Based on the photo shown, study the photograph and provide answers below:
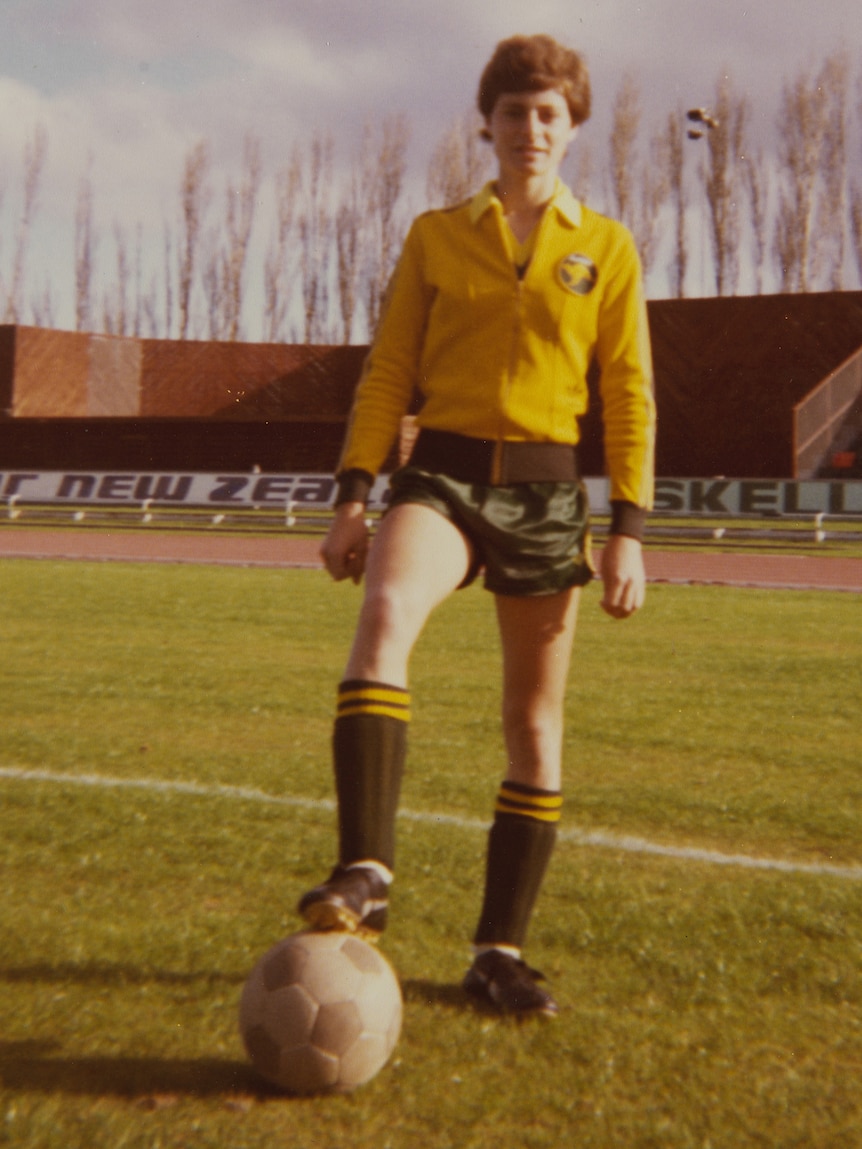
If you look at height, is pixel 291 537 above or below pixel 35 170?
below

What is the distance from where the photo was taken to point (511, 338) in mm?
3092

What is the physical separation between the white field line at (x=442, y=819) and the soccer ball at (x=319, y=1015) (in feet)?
6.47

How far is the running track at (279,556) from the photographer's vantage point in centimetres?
1795

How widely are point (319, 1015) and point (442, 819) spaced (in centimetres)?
227

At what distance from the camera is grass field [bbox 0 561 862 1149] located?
2586mm

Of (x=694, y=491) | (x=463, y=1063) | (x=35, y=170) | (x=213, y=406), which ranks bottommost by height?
(x=463, y=1063)

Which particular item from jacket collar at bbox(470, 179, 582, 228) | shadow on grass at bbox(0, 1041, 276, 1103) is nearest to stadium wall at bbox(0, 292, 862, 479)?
jacket collar at bbox(470, 179, 582, 228)

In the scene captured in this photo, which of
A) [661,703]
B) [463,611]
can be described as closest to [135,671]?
[661,703]

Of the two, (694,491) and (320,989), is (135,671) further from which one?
(694,491)

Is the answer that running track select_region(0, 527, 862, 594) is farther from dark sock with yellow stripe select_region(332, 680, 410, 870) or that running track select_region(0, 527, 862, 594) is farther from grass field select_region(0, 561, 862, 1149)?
dark sock with yellow stripe select_region(332, 680, 410, 870)

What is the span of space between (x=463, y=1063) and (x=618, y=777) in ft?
9.95

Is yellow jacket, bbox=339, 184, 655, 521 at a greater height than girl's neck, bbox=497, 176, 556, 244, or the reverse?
girl's neck, bbox=497, 176, 556, 244

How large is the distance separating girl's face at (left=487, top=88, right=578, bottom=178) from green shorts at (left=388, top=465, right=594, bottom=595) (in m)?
0.74

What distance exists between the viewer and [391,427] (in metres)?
3.26
